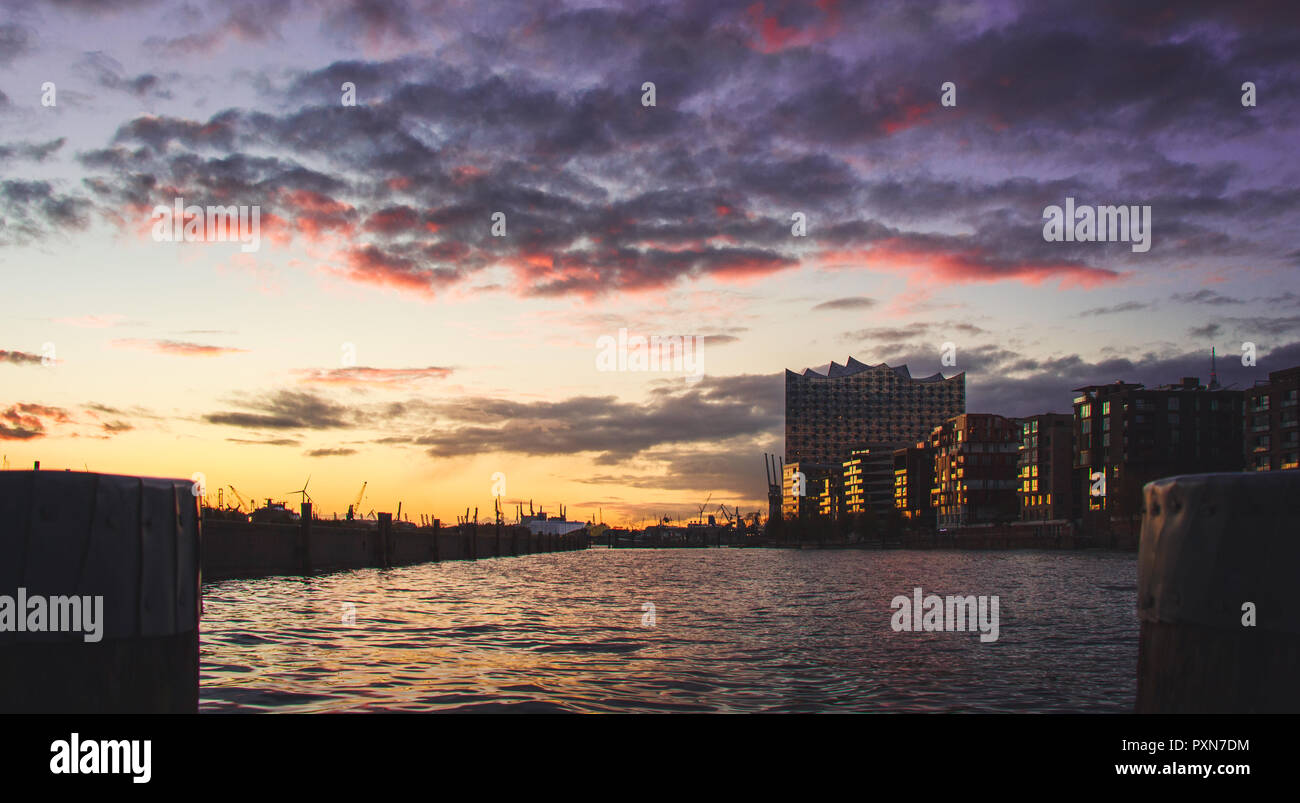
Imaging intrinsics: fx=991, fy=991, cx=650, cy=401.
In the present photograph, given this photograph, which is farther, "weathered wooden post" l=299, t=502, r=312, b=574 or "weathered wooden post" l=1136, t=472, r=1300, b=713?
"weathered wooden post" l=299, t=502, r=312, b=574

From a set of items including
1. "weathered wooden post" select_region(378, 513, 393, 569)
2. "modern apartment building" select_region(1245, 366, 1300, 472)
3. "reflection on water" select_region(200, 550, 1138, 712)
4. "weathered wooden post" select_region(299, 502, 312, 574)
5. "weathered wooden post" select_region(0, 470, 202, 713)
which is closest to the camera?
"weathered wooden post" select_region(0, 470, 202, 713)

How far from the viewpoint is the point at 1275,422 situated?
150 meters

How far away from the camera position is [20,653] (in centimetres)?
366

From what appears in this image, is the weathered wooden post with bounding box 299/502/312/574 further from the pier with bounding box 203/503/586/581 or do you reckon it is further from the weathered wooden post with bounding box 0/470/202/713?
the weathered wooden post with bounding box 0/470/202/713

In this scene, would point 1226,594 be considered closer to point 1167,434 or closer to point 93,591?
point 93,591

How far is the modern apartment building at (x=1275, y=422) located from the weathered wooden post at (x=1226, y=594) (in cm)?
16377

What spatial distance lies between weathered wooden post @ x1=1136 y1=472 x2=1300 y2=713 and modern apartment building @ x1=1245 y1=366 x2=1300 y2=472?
537 ft

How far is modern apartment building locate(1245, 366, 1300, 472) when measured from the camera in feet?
482

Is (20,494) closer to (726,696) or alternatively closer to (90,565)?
(90,565)

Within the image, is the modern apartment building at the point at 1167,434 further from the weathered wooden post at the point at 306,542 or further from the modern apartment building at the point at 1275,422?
the weathered wooden post at the point at 306,542

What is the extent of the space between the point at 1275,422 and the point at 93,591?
577ft

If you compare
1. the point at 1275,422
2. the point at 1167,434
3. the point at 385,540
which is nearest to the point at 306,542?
the point at 385,540

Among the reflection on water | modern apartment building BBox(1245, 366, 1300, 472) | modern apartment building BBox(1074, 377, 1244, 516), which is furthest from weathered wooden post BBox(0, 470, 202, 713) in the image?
modern apartment building BBox(1074, 377, 1244, 516)
